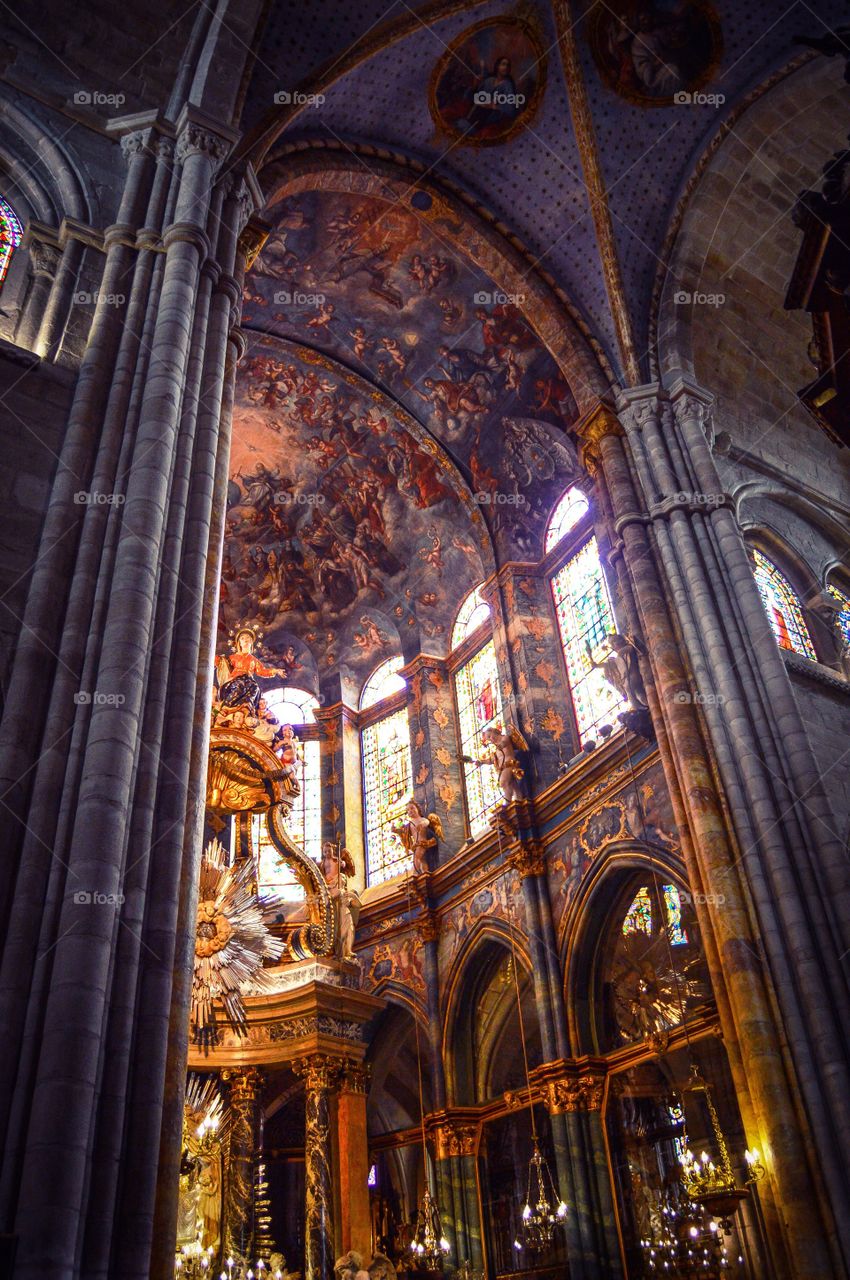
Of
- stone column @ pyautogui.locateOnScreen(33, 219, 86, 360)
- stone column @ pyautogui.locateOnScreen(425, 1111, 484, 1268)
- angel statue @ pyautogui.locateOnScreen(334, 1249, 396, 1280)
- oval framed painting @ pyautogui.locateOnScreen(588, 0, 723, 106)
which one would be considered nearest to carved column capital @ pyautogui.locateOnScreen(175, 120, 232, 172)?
stone column @ pyautogui.locateOnScreen(33, 219, 86, 360)

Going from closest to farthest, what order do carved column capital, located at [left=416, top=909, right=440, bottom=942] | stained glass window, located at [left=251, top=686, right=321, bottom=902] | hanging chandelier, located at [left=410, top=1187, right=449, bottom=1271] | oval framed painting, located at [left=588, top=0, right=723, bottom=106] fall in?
hanging chandelier, located at [left=410, top=1187, right=449, bottom=1271], oval framed painting, located at [left=588, top=0, right=723, bottom=106], carved column capital, located at [left=416, top=909, right=440, bottom=942], stained glass window, located at [left=251, top=686, right=321, bottom=902]

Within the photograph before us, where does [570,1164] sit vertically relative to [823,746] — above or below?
below

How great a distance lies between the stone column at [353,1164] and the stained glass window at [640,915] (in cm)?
439

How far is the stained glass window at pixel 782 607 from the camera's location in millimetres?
14430

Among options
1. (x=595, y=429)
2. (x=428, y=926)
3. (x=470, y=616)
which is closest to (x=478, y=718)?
(x=470, y=616)

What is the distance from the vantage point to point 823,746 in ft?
39.3

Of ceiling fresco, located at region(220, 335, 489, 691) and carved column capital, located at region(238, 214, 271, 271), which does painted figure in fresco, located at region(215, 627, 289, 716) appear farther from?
carved column capital, located at region(238, 214, 271, 271)

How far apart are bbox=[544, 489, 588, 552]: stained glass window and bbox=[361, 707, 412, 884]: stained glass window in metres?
5.05

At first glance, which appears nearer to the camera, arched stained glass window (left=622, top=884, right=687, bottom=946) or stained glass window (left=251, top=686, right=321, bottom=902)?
arched stained glass window (left=622, top=884, right=687, bottom=946)

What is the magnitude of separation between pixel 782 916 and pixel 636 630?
4316 millimetres

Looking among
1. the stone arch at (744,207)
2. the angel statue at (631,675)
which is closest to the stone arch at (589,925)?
the angel statue at (631,675)

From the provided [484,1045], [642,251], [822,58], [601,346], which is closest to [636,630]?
[601,346]

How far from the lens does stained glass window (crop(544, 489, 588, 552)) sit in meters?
17.9

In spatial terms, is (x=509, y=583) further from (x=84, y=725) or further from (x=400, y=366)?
(x=84, y=725)
